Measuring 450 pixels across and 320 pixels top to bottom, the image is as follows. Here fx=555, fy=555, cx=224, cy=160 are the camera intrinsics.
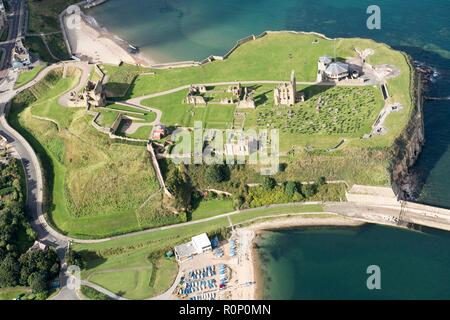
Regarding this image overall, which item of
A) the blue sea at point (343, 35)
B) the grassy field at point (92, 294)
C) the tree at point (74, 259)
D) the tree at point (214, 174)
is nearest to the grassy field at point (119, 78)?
the blue sea at point (343, 35)

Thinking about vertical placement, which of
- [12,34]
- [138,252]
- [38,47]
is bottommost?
[138,252]

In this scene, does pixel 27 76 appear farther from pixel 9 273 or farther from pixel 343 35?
pixel 343 35

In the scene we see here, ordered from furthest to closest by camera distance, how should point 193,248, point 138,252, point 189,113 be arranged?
point 189,113 → point 138,252 → point 193,248

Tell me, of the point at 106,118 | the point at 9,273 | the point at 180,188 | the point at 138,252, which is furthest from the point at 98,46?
the point at 9,273

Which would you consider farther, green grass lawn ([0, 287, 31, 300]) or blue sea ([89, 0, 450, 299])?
green grass lawn ([0, 287, 31, 300])

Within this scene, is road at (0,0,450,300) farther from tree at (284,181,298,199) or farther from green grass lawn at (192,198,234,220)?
tree at (284,181,298,199)

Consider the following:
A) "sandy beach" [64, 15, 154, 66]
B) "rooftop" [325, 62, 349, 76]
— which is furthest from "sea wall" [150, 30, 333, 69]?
"rooftop" [325, 62, 349, 76]
